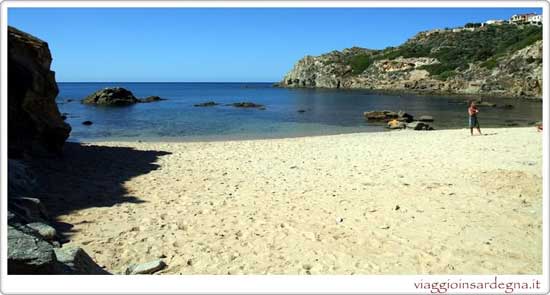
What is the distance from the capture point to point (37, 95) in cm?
1263

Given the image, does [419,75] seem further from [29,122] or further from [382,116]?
[29,122]

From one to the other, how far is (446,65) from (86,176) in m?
96.5

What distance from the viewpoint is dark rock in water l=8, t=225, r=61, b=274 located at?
4207 millimetres

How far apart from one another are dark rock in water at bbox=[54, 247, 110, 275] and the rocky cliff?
7035cm

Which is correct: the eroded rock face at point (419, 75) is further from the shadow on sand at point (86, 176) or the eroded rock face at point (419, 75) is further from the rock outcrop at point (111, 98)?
the shadow on sand at point (86, 176)

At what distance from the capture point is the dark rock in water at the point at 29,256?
166 inches

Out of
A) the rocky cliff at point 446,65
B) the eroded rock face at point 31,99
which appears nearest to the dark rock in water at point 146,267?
the eroded rock face at point 31,99

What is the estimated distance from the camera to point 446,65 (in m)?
94.2

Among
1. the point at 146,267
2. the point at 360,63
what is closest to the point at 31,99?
the point at 146,267

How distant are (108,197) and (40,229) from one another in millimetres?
3161

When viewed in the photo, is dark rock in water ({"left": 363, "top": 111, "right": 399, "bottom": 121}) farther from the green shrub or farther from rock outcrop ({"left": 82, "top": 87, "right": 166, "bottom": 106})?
the green shrub

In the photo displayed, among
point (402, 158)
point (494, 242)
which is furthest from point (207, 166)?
point (494, 242)

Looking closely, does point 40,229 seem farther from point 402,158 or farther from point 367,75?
point 367,75

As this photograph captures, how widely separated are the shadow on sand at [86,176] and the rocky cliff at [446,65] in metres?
65.1
